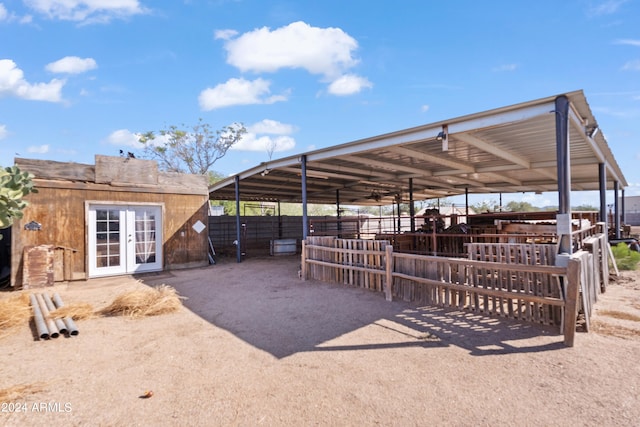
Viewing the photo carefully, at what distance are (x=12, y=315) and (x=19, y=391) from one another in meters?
2.60

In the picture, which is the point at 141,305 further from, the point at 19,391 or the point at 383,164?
the point at 383,164

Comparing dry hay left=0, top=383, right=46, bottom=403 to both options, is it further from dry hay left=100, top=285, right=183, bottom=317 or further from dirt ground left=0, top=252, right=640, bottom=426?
dry hay left=100, top=285, right=183, bottom=317

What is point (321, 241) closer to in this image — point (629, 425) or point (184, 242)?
point (184, 242)

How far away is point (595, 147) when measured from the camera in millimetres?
7340

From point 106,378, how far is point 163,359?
0.55m

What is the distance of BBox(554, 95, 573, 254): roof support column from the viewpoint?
4332 mm

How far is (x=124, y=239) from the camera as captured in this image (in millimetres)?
9086

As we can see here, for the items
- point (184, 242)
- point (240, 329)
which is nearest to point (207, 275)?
point (184, 242)

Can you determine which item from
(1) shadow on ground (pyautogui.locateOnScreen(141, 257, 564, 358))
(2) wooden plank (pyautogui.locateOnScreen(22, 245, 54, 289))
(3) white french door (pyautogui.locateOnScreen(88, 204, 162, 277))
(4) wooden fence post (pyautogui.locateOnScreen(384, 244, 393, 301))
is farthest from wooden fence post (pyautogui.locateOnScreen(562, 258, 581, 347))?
(2) wooden plank (pyautogui.locateOnScreen(22, 245, 54, 289))

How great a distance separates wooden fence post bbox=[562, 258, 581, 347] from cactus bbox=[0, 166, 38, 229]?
695cm

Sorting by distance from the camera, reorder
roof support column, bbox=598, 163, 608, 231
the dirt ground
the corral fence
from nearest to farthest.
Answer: the dirt ground → the corral fence → roof support column, bbox=598, 163, 608, 231

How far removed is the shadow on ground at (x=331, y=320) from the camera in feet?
12.4

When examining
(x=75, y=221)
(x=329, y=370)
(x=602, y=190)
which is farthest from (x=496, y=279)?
(x=75, y=221)

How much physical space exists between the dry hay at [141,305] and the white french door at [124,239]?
13.3 feet
